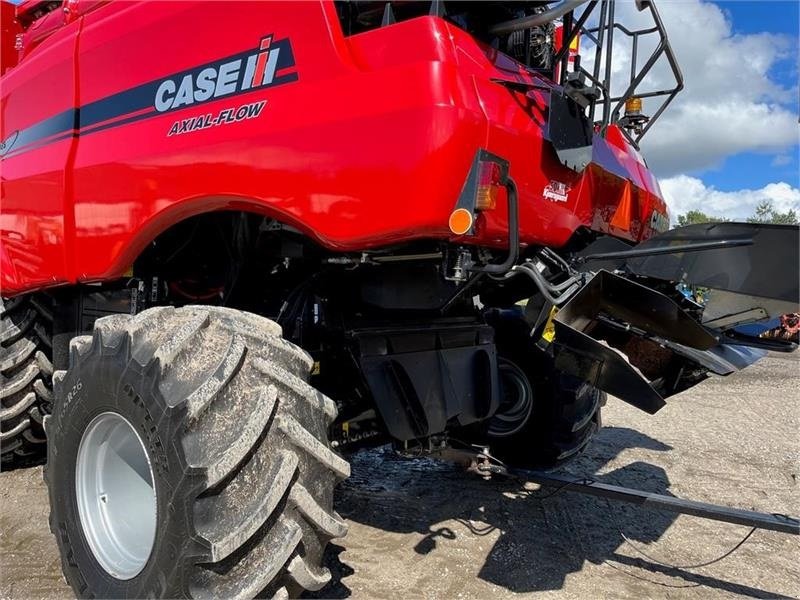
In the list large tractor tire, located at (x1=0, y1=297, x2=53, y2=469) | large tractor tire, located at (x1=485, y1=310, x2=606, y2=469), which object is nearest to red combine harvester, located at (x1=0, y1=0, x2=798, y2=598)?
large tractor tire, located at (x1=0, y1=297, x2=53, y2=469)

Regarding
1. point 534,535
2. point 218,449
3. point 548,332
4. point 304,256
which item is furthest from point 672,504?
point 218,449

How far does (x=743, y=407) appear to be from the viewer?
24.1ft

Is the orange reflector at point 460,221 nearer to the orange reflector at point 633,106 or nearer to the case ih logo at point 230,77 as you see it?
the case ih logo at point 230,77

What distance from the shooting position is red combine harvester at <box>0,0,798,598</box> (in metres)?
2.05

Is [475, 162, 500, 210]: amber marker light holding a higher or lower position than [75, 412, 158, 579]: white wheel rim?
higher

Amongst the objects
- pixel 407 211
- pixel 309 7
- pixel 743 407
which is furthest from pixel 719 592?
pixel 743 407

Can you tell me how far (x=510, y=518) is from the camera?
375 centimetres

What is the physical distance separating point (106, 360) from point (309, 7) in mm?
1391

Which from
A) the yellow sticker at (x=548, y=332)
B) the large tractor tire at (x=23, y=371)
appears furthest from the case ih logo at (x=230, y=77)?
the large tractor tire at (x=23, y=371)

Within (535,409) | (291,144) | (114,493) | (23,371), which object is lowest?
(535,409)

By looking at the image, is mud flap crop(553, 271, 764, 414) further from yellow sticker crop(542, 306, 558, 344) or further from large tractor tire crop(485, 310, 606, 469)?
large tractor tire crop(485, 310, 606, 469)

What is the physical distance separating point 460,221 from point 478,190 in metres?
0.13

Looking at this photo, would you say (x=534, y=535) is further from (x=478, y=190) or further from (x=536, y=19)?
(x=536, y=19)

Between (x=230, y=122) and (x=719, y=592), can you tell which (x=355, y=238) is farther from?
(x=719, y=592)
